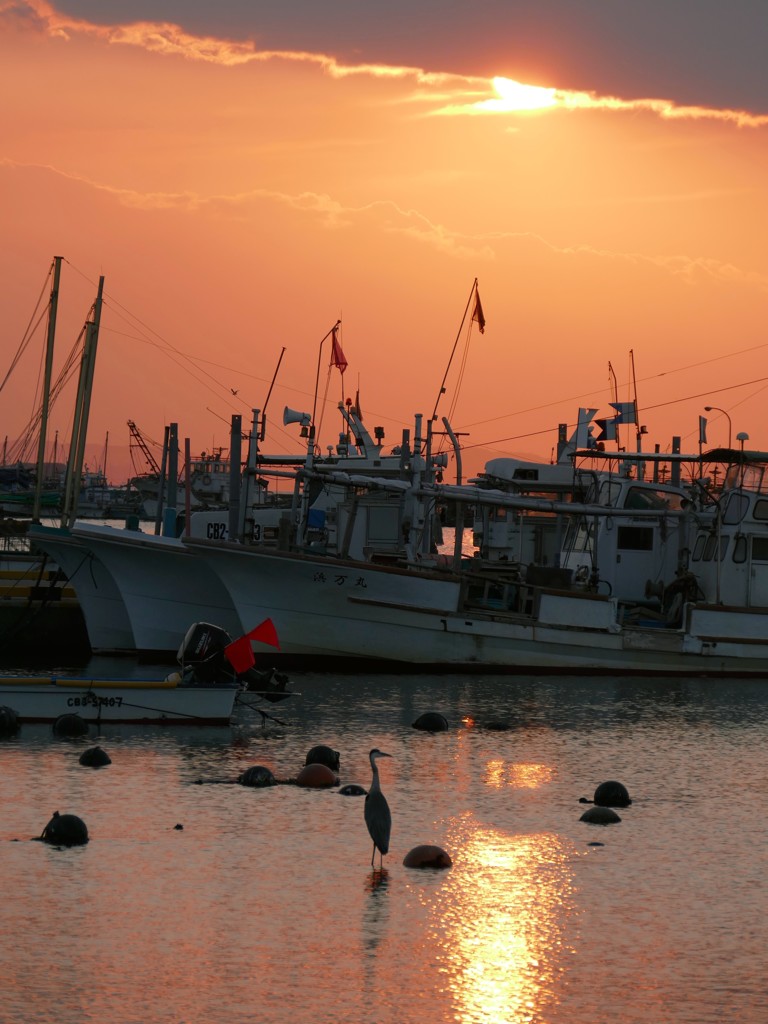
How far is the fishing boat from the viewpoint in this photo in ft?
81.0

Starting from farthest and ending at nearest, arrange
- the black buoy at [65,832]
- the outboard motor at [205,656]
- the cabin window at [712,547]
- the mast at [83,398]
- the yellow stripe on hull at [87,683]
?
the mast at [83,398], the cabin window at [712,547], the outboard motor at [205,656], the yellow stripe on hull at [87,683], the black buoy at [65,832]

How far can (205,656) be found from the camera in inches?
993

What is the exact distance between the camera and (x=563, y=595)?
34156 millimetres

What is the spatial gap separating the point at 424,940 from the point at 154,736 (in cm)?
1169

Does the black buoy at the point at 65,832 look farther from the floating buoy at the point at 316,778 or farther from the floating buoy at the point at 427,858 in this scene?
A: the floating buoy at the point at 316,778

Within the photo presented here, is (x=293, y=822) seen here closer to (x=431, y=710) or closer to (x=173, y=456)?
(x=431, y=710)

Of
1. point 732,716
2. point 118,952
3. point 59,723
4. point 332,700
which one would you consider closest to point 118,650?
point 332,700

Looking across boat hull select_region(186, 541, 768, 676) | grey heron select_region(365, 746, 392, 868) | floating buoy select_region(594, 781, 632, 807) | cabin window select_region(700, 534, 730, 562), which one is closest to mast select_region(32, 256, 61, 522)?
boat hull select_region(186, 541, 768, 676)

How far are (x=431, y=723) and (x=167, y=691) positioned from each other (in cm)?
474

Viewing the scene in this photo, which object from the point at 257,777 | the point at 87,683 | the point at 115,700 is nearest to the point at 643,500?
the point at 115,700

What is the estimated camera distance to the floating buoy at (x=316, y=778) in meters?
20.4

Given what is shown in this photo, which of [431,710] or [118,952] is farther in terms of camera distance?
[431,710]

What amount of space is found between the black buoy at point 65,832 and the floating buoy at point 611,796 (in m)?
6.99

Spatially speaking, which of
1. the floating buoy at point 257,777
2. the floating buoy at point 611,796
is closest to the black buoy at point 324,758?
the floating buoy at point 257,777
